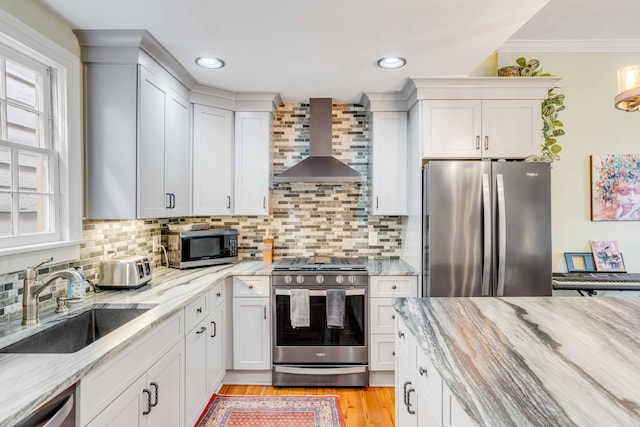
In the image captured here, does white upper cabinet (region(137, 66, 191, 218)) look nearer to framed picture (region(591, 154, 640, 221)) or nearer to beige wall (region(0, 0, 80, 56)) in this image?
beige wall (region(0, 0, 80, 56))

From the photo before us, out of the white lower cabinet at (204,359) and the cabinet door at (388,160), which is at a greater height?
the cabinet door at (388,160)

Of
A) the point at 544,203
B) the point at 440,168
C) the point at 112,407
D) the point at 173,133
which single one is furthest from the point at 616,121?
the point at 112,407

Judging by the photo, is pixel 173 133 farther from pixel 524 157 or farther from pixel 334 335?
pixel 524 157

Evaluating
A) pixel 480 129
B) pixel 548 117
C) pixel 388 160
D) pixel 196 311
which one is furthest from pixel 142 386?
pixel 548 117

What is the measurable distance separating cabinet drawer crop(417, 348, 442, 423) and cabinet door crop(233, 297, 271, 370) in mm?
1620

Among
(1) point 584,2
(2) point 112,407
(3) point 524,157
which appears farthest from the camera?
(3) point 524,157

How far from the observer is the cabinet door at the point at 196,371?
1.99 metres

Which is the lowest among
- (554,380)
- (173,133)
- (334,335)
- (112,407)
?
(334,335)

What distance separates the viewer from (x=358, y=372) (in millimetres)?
2676

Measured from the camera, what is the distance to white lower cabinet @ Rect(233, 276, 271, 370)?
2695 mm

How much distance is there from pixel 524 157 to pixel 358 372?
2145 millimetres

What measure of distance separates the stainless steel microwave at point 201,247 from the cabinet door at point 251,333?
0.43m

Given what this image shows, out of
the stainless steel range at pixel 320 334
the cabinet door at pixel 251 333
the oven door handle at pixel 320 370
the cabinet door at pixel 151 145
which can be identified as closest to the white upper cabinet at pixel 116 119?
the cabinet door at pixel 151 145

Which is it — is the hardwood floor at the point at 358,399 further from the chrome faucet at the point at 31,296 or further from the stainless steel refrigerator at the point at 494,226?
the chrome faucet at the point at 31,296
